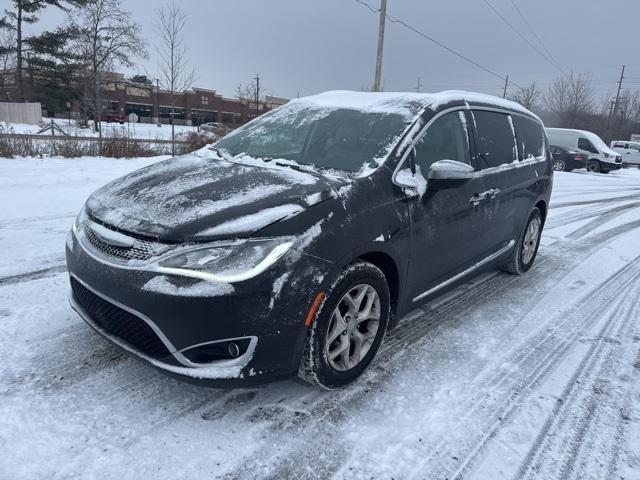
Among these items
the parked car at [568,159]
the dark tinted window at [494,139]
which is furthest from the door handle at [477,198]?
the parked car at [568,159]

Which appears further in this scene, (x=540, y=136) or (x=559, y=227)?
(x=559, y=227)

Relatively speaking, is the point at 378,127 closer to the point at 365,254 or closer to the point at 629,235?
the point at 365,254

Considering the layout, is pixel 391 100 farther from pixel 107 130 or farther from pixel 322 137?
pixel 107 130

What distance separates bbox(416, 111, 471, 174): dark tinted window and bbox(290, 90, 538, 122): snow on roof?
143 mm

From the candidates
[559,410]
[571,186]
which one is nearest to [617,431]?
[559,410]

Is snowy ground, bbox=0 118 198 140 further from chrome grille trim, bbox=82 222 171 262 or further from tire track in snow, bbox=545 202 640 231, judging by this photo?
chrome grille trim, bbox=82 222 171 262

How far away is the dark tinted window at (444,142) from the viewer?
10.9 ft

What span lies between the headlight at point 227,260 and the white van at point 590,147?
25.3m

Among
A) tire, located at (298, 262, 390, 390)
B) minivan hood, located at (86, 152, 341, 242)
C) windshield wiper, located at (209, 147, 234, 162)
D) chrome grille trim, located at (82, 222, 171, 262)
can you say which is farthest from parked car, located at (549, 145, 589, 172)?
chrome grille trim, located at (82, 222, 171, 262)

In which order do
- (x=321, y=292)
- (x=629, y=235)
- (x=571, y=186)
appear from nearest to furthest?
(x=321, y=292)
(x=629, y=235)
(x=571, y=186)

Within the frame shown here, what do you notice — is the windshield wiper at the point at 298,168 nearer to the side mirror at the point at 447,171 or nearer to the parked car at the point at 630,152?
the side mirror at the point at 447,171

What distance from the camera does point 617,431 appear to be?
8.68 ft

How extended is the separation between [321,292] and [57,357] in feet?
5.92

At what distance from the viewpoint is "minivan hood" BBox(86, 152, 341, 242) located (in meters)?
2.39
